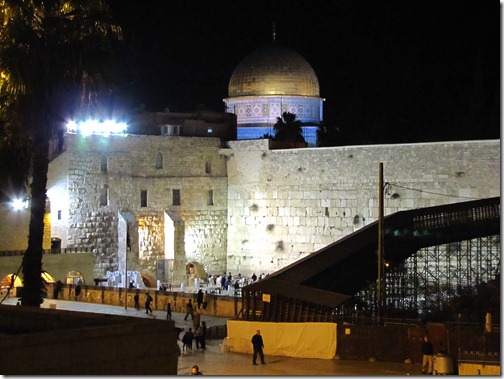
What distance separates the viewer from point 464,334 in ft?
54.7

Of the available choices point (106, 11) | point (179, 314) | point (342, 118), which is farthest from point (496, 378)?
point (342, 118)

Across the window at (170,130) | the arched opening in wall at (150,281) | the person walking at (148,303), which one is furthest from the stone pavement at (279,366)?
the window at (170,130)

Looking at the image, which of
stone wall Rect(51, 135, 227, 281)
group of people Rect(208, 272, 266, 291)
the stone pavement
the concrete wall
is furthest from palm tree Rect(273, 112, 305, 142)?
the stone pavement

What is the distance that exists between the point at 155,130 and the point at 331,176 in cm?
937

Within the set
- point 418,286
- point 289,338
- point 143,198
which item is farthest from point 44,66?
point 143,198

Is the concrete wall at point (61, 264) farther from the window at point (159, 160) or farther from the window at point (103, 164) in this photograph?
the window at point (159, 160)

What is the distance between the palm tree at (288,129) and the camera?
4097 centimetres

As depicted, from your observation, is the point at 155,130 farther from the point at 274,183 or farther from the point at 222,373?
the point at 222,373

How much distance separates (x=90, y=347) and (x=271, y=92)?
1332 inches

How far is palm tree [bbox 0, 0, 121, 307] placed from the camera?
51.5 ft

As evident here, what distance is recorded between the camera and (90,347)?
34.4 ft

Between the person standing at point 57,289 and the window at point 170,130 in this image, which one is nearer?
the person standing at point 57,289

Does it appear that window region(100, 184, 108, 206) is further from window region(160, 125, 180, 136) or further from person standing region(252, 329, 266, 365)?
person standing region(252, 329, 266, 365)

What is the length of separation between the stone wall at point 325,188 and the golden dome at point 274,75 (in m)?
6.56
